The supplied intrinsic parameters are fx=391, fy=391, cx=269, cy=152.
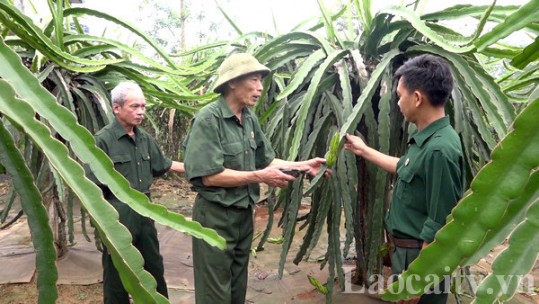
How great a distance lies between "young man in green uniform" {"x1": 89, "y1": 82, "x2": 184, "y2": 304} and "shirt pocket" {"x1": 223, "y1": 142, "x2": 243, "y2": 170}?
1.63ft

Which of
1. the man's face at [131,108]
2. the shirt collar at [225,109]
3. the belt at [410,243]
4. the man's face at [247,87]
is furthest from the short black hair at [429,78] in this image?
the man's face at [131,108]

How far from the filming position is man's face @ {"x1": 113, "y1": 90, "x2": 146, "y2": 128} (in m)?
1.71

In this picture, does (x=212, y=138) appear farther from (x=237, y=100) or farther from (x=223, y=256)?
(x=223, y=256)

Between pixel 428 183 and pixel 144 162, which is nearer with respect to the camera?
pixel 428 183

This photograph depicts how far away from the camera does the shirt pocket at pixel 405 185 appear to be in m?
1.23

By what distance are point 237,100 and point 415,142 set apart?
679mm

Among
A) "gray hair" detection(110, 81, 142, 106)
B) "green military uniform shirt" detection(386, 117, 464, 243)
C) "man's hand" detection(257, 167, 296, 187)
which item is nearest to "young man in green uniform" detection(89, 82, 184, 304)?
"gray hair" detection(110, 81, 142, 106)

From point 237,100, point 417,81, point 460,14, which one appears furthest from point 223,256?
point 460,14

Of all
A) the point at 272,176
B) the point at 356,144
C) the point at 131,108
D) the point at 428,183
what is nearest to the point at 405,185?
the point at 428,183

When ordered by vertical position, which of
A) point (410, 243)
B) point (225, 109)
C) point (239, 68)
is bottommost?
point (410, 243)

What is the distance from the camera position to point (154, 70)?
6.93 feet

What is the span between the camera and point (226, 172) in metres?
1.43

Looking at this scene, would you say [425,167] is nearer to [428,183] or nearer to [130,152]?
[428,183]

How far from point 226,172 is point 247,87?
334mm
